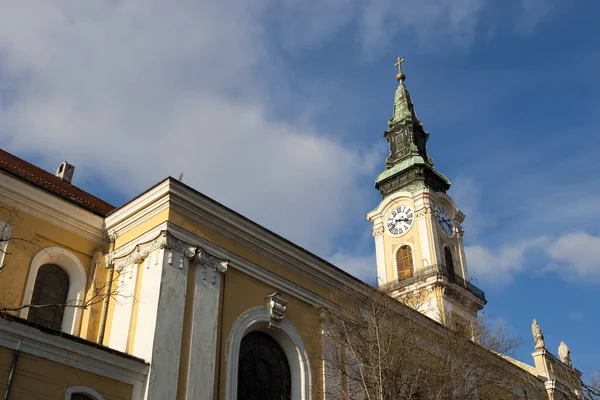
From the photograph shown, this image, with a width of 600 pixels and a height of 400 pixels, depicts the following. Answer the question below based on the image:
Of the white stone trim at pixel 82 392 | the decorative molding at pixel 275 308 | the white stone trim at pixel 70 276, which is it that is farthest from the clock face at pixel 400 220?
the white stone trim at pixel 82 392

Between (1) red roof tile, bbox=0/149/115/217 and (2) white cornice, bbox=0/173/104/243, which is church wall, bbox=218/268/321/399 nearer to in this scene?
(2) white cornice, bbox=0/173/104/243

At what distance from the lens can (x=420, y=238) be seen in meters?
35.7

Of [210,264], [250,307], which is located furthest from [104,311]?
[250,307]

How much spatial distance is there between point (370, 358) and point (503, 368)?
9.27 meters

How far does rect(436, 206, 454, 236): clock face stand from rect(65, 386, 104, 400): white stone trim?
2622 centimetres

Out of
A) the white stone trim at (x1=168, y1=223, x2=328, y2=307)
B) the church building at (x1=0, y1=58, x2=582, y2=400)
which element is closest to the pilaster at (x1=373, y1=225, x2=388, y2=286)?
the church building at (x1=0, y1=58, x2=582, y2=400)

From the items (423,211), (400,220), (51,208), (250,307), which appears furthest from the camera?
(400,220)

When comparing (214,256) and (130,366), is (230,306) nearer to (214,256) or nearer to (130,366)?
(214,256)

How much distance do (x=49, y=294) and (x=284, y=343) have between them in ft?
21.6

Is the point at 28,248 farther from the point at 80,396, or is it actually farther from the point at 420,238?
the point at 420,238

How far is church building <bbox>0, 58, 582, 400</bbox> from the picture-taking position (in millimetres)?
13891

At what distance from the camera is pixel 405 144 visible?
41750mm

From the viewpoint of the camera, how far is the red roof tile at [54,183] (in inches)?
749

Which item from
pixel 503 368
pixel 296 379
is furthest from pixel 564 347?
pixel 296 379
